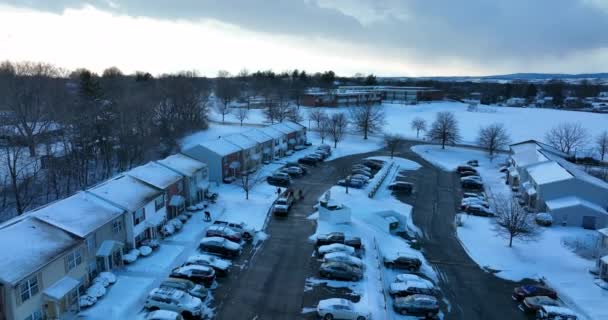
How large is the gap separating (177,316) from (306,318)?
548cm

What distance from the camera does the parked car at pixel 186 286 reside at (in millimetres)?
18734

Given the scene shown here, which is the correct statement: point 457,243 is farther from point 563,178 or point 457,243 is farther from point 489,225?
point 563,178

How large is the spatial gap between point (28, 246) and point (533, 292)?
23.6 meters

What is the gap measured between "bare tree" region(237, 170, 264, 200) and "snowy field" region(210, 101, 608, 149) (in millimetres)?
36640

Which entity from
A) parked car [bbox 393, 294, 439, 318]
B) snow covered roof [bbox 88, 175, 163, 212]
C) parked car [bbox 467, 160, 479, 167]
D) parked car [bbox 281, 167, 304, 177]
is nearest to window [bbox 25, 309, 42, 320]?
snow covered roof [bbox 88, 175, 163, 212]

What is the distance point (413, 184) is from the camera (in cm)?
4025

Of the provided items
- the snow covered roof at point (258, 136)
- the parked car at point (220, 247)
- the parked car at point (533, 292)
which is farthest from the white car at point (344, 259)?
the snow covered roof at point (258, 136)

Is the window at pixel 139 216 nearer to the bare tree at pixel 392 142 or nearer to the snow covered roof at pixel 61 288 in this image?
the snow covered roof at pixel 61 288

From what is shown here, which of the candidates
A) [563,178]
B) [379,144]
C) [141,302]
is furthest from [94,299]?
[379,144]

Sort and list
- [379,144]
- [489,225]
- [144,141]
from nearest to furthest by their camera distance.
Result: [489,225], [144,141], [379,144]

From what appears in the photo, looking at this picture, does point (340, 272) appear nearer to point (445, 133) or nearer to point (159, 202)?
point (159, 202)

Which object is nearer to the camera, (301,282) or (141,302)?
(141,302)

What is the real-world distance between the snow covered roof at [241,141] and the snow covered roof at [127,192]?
618 inches

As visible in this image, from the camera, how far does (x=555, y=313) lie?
17844 mm
